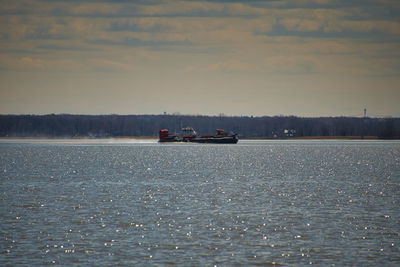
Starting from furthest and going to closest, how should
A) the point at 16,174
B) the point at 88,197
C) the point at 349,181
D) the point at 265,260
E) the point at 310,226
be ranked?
the point at 16,174
the point at 349,181
the point at 88,197
the point at 310,226
the point at 265,260

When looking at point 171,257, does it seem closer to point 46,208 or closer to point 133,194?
point 46,208

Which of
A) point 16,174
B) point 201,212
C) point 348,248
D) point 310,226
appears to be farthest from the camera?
point 16,174

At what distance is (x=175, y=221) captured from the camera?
1404 inches

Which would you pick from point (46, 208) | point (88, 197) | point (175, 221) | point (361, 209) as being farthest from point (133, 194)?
point (361, 209)

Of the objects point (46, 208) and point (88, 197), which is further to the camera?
point (88, 197)

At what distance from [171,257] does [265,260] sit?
4035 millimetres

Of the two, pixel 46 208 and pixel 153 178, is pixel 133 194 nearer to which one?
pixel 46 208

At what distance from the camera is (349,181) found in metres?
66.9

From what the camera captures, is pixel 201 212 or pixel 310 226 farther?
pixel 201 212

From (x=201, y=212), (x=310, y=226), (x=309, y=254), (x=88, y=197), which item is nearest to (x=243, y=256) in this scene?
(x=309, y=254)

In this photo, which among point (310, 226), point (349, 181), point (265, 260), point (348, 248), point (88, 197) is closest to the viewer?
point (265, 260)

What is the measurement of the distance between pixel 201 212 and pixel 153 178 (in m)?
31.9

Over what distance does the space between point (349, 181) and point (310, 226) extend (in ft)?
113

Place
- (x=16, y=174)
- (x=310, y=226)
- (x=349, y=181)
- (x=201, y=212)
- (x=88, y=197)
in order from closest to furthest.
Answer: (x=310, y=226)
(x=201, y=212)
(x=88, y=197)
(x=349, y=181)
(x=16, y=174)
